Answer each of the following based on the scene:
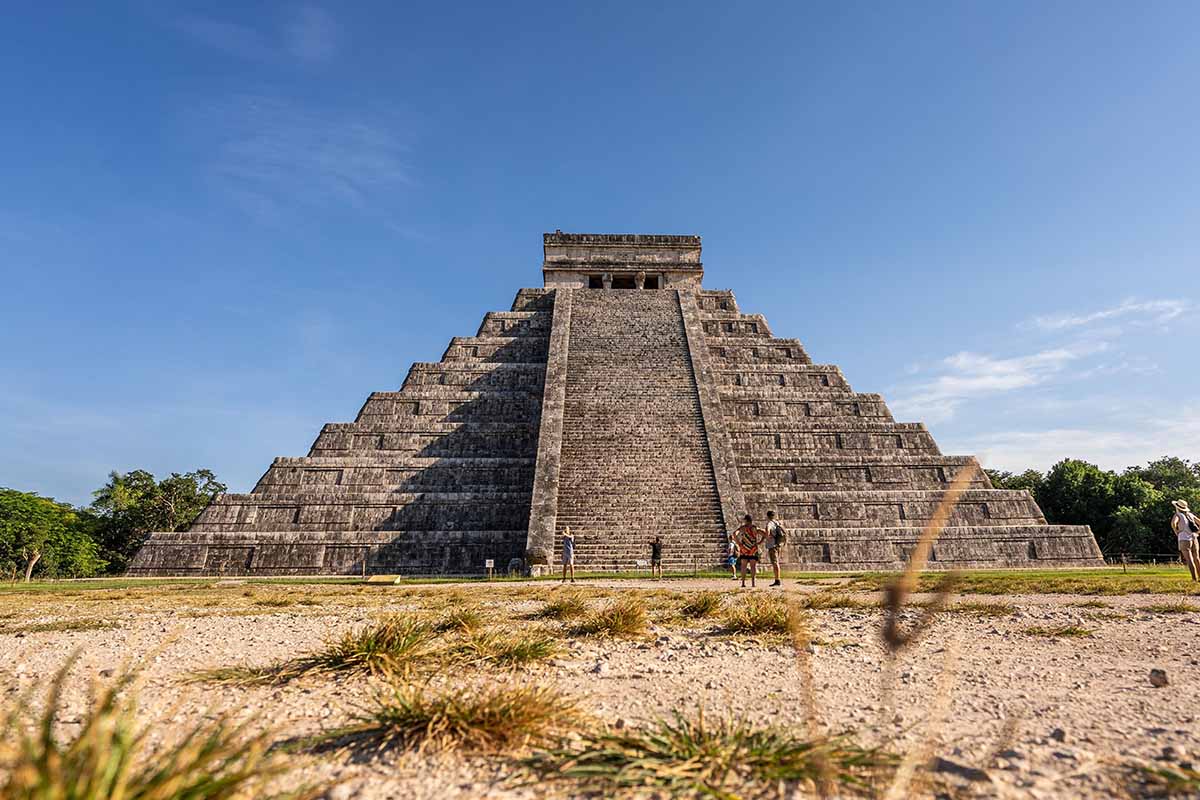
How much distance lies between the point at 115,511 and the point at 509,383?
118ft

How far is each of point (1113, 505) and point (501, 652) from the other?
44.1m

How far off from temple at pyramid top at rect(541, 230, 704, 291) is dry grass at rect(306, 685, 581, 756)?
110 feet

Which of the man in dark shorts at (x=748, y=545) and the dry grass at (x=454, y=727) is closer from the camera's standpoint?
the dry grass at (x=454, y=727)

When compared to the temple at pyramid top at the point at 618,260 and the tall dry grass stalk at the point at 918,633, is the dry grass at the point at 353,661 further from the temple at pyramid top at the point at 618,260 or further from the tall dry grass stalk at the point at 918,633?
the temple at pyramid top at the point at 618,260

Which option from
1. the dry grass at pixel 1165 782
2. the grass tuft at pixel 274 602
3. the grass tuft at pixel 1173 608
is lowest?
the dry grass at pixel 1165 782

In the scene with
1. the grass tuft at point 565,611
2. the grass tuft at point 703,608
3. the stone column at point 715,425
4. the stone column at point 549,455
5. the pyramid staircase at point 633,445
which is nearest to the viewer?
the grass tuft at point 565,611

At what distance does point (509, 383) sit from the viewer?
27062 millimetres

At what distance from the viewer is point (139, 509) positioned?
40.8 meters

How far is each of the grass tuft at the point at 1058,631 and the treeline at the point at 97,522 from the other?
37.9 m

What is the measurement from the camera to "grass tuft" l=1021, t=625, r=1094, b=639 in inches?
219

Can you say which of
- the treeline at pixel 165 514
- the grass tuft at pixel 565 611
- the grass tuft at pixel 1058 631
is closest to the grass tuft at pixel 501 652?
the grass tuft at pixel 565 611

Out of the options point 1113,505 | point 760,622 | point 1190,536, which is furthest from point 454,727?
point 1113,505

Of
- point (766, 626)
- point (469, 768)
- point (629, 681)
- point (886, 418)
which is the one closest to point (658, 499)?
point (886, 418)

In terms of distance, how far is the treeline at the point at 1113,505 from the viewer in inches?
1291
